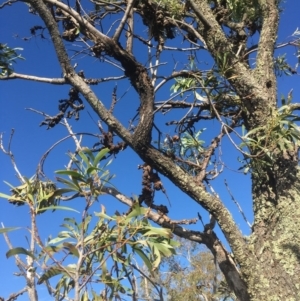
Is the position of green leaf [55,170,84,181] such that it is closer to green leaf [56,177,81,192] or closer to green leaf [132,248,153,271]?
green leaf [56,177,81,192]

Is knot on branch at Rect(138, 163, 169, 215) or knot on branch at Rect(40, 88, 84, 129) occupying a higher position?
knot on branch at Rect(40, 88, 84, 129)

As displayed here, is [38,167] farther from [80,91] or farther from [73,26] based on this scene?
[73,26]

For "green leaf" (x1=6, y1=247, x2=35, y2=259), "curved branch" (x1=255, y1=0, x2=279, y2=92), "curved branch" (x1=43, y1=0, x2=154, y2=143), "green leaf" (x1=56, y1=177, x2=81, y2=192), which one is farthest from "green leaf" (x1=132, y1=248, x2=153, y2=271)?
"curved branch" (x1=255, y1=0, x2=279, y2=92)

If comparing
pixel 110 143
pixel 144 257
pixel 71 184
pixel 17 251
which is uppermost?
pixel 110 143

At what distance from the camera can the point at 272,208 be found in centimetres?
278

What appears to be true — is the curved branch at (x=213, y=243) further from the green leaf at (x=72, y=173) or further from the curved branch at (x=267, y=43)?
the curved branch at (x=267, y=43)

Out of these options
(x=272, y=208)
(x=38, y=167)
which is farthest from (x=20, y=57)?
(x=272, y=208)

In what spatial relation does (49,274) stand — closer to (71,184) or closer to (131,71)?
(71,184)

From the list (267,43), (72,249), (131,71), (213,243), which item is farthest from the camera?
(267,43)

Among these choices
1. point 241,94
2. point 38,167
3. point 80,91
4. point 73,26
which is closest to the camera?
point 38,167

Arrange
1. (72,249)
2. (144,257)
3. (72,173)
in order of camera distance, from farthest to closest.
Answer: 1. (144,257)
2. (72,173)
3. (72,249)

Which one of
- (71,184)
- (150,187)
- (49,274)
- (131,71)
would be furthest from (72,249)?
(131,71)

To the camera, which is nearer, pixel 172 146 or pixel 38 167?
pixel 38 167

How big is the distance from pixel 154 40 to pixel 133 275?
219cm
